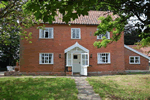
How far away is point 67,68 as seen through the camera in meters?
17.4

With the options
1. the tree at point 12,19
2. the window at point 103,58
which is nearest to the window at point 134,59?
the window at point 103,58

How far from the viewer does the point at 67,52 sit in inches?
679

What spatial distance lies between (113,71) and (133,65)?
6.33m

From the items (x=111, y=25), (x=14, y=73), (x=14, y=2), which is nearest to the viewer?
(x=111, y=25)

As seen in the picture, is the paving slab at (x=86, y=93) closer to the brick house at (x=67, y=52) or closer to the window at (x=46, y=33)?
the brick house at (x=67, y=52)

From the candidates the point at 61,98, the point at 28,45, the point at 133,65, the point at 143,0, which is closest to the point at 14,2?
the point at 28,45

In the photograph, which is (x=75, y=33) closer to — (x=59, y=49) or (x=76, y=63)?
(x=59, y=49)

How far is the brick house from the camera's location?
1723 cm

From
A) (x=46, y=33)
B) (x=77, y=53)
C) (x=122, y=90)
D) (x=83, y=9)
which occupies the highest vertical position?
(x=46, y=33)

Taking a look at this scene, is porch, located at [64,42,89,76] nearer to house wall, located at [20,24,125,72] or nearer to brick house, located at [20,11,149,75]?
brick house, located at [20,11,149,75]

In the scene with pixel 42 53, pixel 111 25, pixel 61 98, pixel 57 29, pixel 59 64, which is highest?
pixel 57 29

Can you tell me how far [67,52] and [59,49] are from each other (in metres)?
1.19

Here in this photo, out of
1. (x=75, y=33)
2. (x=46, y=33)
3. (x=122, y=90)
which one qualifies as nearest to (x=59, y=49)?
(x=46, y=33)

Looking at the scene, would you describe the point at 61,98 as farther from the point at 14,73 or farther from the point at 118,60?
the point at 118,60
